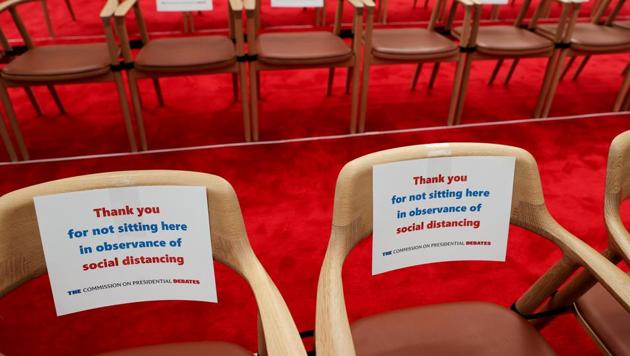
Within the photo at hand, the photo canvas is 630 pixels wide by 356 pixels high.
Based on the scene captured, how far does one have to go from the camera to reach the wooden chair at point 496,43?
8.18ft

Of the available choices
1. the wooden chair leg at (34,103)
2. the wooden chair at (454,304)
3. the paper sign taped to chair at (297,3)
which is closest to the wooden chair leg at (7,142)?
the wooden chair leg at (34,103)

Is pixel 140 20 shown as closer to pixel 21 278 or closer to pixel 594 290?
pixel 21 278

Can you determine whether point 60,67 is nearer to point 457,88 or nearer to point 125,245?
point 125,245

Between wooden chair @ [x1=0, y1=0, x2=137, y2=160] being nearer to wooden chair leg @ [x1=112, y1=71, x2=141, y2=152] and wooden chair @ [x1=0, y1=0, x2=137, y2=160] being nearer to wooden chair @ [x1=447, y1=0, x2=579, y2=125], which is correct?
wooden chair leg @ [x1=112, y1=71, x2=141, y2=152]

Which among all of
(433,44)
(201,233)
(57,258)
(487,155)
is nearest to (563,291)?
(487,155)

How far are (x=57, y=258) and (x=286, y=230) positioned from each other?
1186mm

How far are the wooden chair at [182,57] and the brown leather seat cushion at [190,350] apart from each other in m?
1.59

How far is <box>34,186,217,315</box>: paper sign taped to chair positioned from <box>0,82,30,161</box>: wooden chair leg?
5.78ft

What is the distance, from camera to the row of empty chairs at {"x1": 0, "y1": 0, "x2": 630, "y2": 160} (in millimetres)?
2205

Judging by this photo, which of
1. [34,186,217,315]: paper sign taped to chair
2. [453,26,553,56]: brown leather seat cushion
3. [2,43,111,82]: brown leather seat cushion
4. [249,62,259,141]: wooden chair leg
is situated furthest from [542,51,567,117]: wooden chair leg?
A: [34,186,217,315]: paper sign taped to chair

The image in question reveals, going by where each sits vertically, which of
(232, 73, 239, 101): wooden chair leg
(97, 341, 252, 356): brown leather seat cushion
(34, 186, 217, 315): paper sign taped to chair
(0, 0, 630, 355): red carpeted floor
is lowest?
(0, 0, 630, 355): red carpeted floor

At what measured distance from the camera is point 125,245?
0.86 meters

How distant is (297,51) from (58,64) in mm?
1120

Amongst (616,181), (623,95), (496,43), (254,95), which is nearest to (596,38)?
(623,95)
